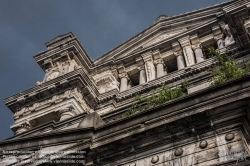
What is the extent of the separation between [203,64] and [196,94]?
38.2 feet

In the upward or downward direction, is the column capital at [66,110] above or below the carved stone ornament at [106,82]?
below

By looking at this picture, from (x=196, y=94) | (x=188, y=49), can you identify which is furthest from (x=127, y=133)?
(x=188, y=49)

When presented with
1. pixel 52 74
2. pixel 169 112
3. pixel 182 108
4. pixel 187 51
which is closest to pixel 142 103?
pixel 169 112

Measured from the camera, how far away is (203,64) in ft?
67.1

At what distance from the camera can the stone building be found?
28.3 feet

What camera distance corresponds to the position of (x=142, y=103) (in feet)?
47.3

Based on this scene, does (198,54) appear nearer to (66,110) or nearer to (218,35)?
(218,35)

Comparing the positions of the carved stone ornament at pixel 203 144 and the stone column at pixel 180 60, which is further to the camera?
the stone column at pixel 180 60

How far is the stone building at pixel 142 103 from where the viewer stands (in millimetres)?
8641

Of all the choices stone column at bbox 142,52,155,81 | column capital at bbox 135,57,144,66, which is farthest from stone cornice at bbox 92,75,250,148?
column capital at bbox 135,57,144,66

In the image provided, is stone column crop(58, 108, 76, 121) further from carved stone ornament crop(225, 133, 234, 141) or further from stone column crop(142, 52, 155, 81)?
carved stone ornament crop(225, 133, 234, 141)

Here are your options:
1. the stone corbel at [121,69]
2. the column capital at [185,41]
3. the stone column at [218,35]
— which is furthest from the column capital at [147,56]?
the stone column at [218,35]

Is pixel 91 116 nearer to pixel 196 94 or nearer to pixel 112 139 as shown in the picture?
pixel 112 139

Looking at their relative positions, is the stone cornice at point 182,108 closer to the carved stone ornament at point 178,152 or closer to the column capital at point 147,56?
the carved stone ornament at point 178,152
